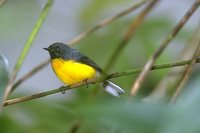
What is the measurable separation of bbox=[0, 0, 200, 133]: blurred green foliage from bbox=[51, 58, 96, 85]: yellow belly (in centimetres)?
7

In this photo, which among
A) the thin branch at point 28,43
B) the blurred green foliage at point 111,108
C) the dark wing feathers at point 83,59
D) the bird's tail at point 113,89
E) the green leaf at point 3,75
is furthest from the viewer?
the dark wing feathers at point 83,59

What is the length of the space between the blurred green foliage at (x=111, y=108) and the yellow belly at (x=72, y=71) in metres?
0.07

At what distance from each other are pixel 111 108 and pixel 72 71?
1.08 meters

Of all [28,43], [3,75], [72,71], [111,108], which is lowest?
[111,108]

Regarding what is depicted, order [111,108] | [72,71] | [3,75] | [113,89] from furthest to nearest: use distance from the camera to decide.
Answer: [72,71]
[113,89]
[3,75]
[111,108]

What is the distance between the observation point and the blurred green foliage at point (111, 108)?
0.34 meters

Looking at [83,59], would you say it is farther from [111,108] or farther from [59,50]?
[111,108]

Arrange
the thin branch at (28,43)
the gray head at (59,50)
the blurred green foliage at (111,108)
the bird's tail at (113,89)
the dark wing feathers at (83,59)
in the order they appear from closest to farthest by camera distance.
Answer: the blurred green foliage at (111,108) < the thin branch at (28,43) < the bird's tail at (113,89) < the dark wing feathers at (83,59) < the gray head at (59,50)

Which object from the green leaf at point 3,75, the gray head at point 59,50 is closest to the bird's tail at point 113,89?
the gray head at point 59,50

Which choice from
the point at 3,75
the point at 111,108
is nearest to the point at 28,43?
the point at 3,75

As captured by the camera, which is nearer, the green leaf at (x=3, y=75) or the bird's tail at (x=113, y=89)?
the green leaf at (x=3, y=75)

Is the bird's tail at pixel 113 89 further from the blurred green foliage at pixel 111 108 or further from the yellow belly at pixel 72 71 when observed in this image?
the yellow belly at pixel 72 71

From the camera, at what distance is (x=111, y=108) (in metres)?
0.38

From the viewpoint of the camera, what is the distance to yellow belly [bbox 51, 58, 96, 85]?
55.8 inches
